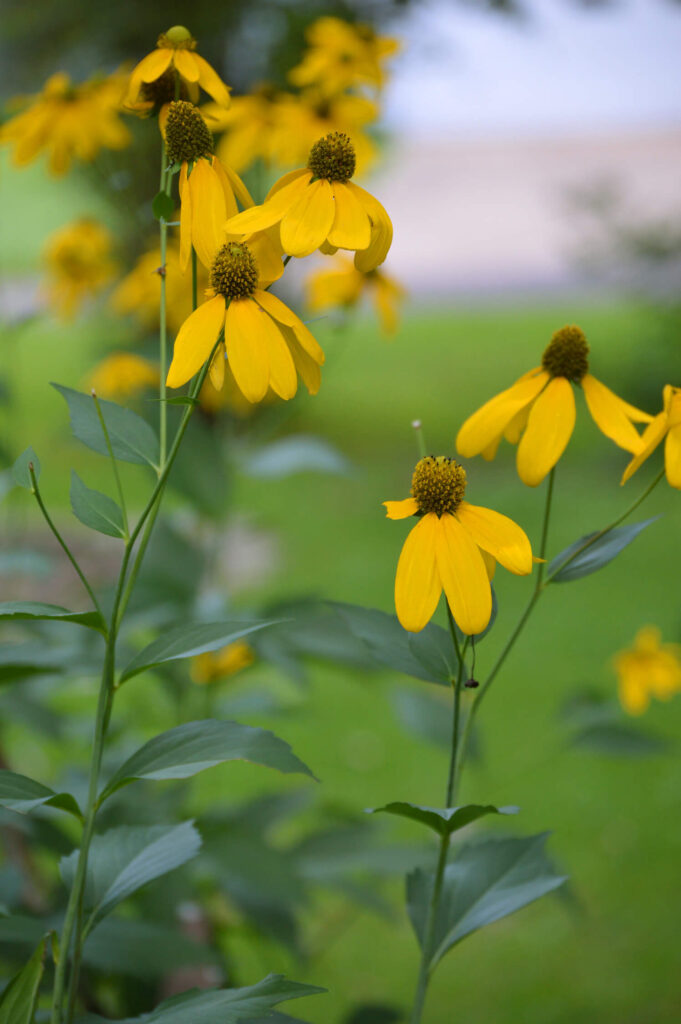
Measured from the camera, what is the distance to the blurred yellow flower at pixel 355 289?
1.03 m

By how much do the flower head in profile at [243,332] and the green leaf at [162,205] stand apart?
39mm

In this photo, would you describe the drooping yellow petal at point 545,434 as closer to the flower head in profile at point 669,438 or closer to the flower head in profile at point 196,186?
the flower head in profile at point 669,438

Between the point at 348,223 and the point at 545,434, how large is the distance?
4.8 inches

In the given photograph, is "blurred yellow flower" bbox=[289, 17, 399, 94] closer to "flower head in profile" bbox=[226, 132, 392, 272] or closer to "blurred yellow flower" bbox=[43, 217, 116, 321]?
"blurred yellow flower" bbox=[43, 217, 116, 321]

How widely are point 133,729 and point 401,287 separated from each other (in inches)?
24.3

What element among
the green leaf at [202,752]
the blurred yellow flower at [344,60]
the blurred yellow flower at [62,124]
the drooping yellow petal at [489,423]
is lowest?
the green leaf at [202,752]

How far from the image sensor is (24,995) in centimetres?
38

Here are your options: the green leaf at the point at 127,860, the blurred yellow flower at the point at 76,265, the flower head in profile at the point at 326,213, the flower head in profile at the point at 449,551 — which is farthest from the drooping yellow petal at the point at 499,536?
the blurred yellow flower at the point at 76,265

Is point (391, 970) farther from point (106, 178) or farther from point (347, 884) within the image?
point (106, 178)

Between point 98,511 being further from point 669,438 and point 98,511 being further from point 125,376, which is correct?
point 125,376

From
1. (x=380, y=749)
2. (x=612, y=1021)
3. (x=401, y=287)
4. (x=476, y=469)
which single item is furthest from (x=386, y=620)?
(x=476, y=469)

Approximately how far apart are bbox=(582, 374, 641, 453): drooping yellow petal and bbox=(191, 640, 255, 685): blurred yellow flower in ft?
1.69

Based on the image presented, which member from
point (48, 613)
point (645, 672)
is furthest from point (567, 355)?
point (645, 672)

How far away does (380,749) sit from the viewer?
6.43 feet
